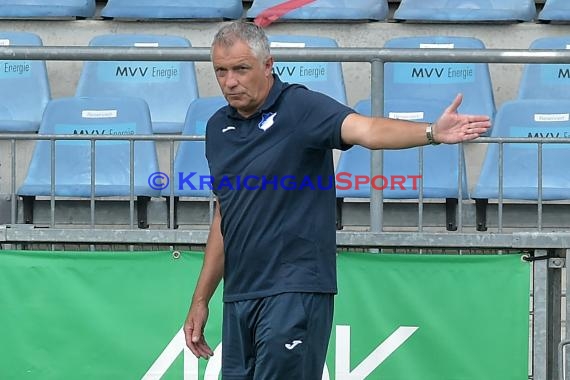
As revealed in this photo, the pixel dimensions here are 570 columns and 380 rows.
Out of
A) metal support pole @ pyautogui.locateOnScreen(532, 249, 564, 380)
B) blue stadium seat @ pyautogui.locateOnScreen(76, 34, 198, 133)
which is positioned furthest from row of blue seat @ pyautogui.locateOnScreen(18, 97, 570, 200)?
metal support pole @ pyautogui.locateOnScreen(532, 249, 564, 380)

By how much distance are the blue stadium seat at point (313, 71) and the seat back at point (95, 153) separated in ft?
3.12

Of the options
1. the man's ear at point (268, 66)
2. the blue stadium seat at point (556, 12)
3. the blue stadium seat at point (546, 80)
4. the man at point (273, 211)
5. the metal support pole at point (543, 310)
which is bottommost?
the metal support pole at point (543, 310)

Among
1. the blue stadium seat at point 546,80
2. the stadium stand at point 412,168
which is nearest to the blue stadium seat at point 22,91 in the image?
the stadium stand at point 412,168

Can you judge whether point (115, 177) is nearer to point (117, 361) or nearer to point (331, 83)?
point (117, 361)

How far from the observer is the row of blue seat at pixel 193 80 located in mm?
6223

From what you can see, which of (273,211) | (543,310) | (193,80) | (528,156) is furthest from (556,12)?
(273,211)

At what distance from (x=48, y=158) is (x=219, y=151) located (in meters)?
2.37

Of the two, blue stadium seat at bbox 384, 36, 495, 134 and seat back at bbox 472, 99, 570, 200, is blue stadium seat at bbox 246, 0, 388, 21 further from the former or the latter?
seat back at bbox 472, 99, 570, 200

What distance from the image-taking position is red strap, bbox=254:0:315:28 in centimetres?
669

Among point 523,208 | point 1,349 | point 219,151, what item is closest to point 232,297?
point 219,151

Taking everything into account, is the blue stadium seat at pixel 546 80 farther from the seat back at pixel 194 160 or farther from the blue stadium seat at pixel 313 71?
the seat back at pixel 194 160

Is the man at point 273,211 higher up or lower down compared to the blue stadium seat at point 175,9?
lower down

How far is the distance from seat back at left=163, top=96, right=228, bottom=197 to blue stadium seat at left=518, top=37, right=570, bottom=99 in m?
Result: 1.75

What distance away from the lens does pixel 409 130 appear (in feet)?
10.4
